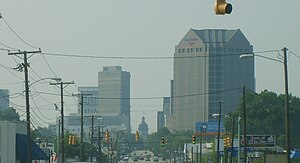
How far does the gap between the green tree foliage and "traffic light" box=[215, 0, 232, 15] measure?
449 feet

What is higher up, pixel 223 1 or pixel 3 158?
pixel 223 1

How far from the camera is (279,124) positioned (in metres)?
160

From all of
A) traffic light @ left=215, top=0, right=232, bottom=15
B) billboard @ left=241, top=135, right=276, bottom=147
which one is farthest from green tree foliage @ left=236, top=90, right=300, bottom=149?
traffic light @ left=215, top=0, right=232, bottom=15

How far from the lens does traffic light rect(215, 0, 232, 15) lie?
72.6 ft

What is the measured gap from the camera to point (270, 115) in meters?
160

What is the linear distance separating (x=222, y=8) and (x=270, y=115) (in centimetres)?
13996

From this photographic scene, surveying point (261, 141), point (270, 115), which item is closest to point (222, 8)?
point (261, 141)

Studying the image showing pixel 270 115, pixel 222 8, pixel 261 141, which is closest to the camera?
pixel 222 8

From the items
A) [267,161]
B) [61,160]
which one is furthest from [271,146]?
[61,160]

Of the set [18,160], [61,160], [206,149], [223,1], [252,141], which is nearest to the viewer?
[223,1]

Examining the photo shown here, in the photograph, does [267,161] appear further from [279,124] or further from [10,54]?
[279,124]

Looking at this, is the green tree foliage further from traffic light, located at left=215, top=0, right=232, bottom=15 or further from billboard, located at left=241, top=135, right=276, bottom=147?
traffic light, located at left=215, top=0, right=232, bottom=15

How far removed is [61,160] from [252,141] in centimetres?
3511

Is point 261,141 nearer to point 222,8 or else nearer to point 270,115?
point 270,115
